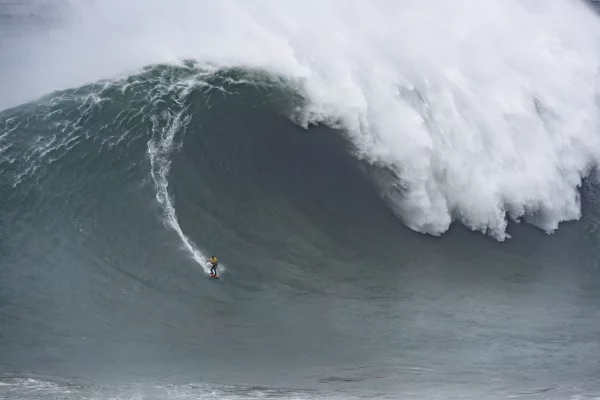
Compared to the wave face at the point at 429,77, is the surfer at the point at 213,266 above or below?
below

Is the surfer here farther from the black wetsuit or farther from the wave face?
the wave face

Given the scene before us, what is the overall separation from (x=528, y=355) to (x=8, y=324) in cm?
1490

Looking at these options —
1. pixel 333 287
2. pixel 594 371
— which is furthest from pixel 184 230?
pixel 594 371

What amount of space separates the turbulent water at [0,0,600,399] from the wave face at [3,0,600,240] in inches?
4.0

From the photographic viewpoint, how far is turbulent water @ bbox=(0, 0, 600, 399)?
51.2 ft

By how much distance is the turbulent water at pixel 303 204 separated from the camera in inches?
614

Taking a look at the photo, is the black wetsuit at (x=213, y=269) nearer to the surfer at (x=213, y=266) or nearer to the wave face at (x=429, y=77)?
the surfer at (x=213, y=266)

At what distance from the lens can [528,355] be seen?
16.2 metres

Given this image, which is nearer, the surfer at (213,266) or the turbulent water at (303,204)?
the turbulent water at (303,204)

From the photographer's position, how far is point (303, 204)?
1992 cm

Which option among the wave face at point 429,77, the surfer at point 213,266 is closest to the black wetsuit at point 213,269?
the surfer at point 213,266

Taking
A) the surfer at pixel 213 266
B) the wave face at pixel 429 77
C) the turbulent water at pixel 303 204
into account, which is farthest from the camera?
the wave face at pixel 429 77

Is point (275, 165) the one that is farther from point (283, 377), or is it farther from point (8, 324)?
point (8, 324)

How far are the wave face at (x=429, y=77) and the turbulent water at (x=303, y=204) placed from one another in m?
0.10
